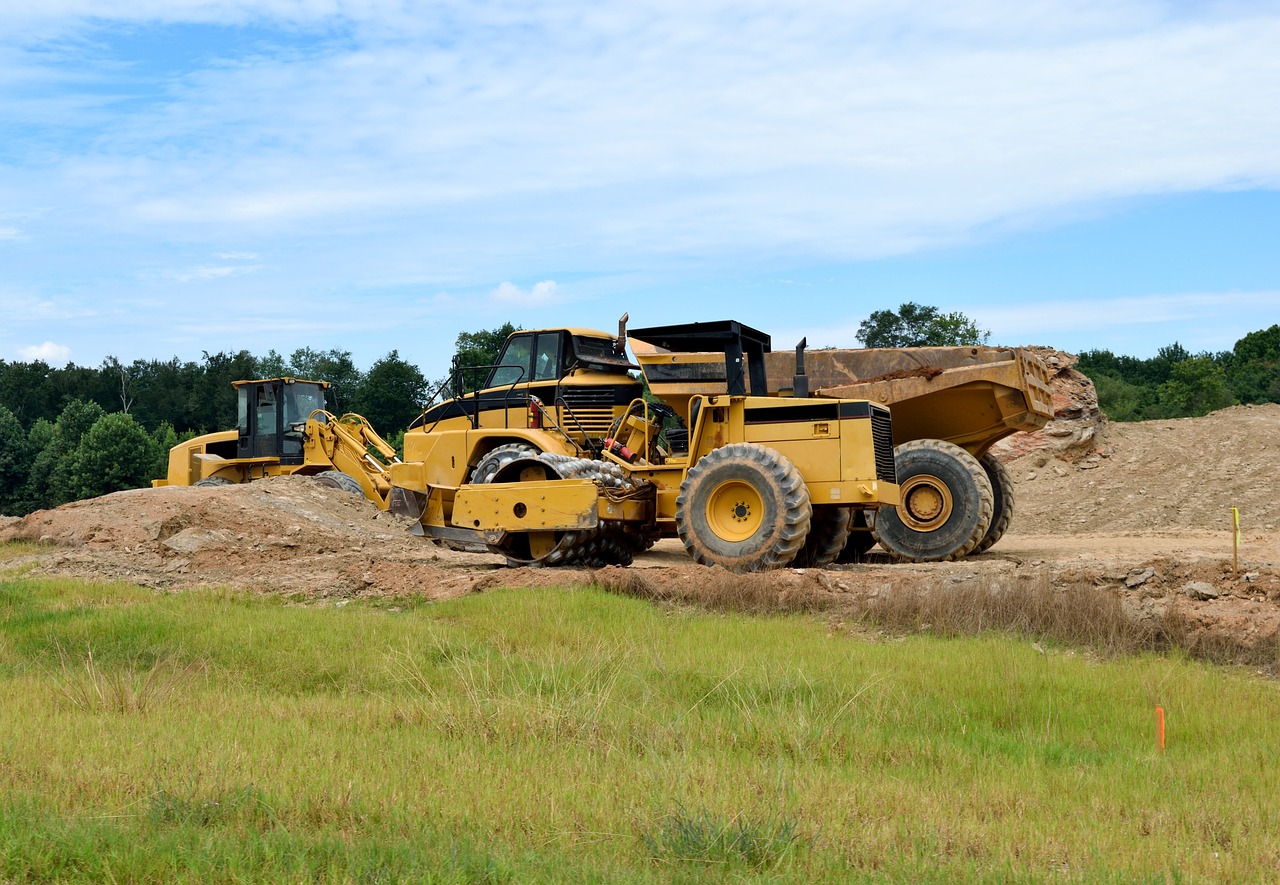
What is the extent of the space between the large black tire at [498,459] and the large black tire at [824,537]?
3.58 meters

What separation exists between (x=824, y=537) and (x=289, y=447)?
15.7 meters

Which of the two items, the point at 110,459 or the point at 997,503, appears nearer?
the point at 997,503

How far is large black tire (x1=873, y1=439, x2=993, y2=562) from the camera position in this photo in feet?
53.1

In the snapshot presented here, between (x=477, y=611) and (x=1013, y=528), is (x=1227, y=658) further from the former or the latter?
(x=1013, y=528)

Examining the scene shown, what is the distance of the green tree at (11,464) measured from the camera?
61188 millimetres

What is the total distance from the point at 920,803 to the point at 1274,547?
14207 millimetres

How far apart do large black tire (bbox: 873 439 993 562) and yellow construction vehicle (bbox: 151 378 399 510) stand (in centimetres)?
1139

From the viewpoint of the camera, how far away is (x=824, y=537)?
585 inches

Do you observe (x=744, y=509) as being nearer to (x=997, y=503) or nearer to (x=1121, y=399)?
(x=997, y=503)

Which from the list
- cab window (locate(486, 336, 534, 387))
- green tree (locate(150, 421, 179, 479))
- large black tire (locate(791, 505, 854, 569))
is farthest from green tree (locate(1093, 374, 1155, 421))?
green tree (locate(150, 421, 179, 479))

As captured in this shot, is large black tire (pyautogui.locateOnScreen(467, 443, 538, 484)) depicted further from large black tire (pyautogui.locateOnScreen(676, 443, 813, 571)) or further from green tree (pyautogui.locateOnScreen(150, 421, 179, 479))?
green tree (pyautogui.locateOnScreen(150, 421, 179, 479))

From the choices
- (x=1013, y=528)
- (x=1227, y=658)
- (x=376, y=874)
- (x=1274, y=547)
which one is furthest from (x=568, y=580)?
(x=1013, y=528)

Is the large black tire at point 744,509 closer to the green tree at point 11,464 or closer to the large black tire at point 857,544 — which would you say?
the large black tire at point 857,544

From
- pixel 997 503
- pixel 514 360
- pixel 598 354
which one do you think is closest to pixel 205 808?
pixel 514 360
